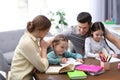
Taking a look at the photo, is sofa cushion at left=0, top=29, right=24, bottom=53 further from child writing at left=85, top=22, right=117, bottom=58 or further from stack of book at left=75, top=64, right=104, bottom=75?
stack of book at left=75, top=64, right=104, bottom=75

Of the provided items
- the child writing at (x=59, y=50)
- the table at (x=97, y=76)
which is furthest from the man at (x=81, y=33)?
the table at (x=97, y=76)

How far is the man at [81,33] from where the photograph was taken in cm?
249

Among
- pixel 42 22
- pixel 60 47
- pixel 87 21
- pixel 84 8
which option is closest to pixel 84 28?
pixel 87 21

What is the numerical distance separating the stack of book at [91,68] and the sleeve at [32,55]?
29cm

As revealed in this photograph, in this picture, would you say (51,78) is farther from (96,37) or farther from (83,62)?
(96,37)

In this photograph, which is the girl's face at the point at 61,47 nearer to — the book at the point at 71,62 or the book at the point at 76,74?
the book at the point at 71,62

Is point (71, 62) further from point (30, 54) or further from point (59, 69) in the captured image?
point (30, 54)

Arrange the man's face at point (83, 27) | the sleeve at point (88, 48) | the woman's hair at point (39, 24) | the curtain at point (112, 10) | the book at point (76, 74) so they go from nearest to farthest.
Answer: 1. the book at point (76, 74)
2. the woman's hair at point (39, 24)
3. the sleeve at point (88, 48)
4. the man's face at point (83, 27)
5. the curtain at point (112, 10)

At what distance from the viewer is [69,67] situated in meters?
1.88

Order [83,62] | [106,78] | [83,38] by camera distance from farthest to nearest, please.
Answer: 1. [83,38]
2. [83,62]
3. [106,78]

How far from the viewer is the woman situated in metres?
1.86

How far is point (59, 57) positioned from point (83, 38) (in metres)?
0.56

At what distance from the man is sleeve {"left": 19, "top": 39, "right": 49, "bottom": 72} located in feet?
2.60

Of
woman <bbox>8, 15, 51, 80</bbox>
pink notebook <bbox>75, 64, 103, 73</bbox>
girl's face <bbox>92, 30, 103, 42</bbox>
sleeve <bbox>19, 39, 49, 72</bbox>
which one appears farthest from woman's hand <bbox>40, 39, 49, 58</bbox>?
girl's face <bbox>92, 30, 103, 42</bbox>
